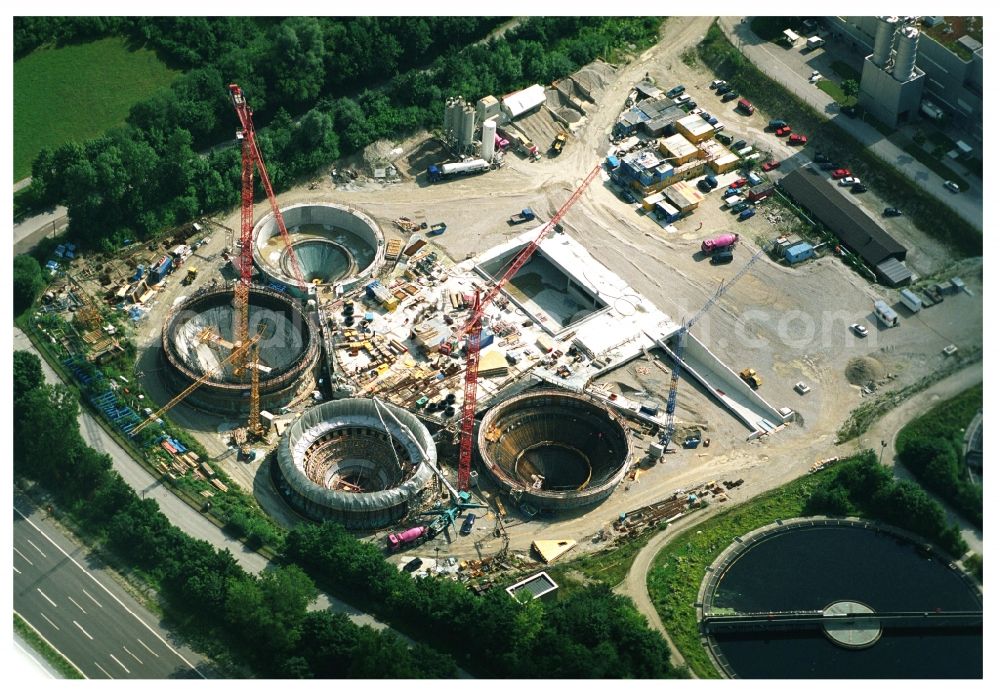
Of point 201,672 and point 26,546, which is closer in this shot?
point 201,672

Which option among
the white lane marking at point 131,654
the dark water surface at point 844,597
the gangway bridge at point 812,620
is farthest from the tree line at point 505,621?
the white lane marking at point 131,654

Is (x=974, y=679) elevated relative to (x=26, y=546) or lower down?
lower down


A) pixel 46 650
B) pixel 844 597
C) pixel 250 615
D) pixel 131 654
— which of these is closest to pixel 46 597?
pixel 46 650

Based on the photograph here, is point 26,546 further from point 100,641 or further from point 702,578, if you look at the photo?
point 702,578

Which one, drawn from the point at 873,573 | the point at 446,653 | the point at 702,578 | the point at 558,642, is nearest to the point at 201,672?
the point at 446,653

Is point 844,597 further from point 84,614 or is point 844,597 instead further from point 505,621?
point 84,614

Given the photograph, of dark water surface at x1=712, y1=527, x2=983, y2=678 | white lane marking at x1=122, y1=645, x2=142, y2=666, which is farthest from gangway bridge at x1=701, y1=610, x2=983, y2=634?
white lane marking at x1=122, y1=645, x2=142, y2=666

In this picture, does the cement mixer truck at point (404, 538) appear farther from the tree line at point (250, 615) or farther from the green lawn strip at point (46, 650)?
the green lawn strip at point (46, 650)
